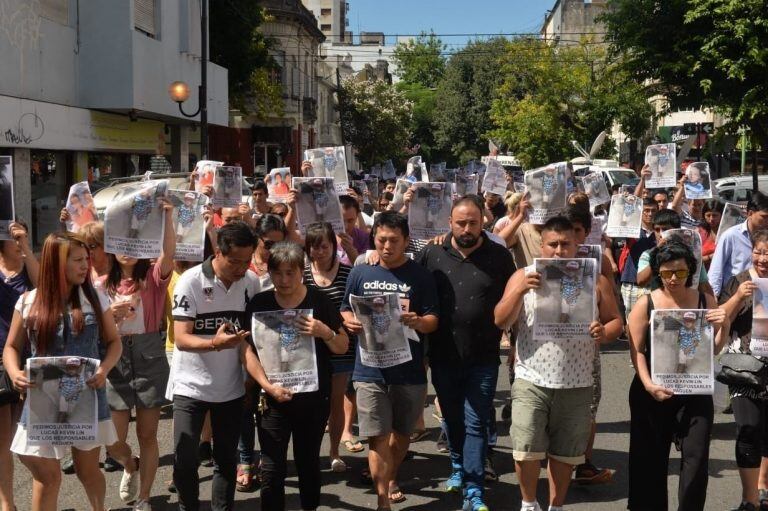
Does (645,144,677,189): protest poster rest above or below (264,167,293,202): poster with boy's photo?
above

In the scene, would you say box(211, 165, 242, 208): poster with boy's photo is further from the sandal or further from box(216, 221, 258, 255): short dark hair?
box(216, 221, 258, 255): short dark hair

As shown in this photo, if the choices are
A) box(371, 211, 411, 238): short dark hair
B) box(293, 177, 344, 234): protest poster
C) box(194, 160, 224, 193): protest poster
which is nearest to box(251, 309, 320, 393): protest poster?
box(371, 211, 411, 238): short dark hair

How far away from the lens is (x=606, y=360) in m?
11.3

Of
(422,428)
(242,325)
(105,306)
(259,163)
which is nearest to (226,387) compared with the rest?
(242,325)

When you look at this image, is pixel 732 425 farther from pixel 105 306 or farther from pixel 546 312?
pixel 105 306

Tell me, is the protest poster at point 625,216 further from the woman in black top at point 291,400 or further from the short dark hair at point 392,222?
the woman in black top at point 291,400

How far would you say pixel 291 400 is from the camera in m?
5.34

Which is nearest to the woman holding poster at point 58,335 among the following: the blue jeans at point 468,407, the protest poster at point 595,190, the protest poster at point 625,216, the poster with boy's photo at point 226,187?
the blue jeans at point 468,407

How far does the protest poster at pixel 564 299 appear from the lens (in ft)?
17.3

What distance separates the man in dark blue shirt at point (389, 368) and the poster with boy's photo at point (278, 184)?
3.90m

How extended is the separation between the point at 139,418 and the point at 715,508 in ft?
11.7

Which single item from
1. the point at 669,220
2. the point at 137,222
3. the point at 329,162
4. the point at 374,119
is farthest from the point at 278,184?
the point at 374,119

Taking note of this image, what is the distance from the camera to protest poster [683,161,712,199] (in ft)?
36.7

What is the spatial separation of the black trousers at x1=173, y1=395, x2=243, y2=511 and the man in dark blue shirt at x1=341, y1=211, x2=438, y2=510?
0.83m
